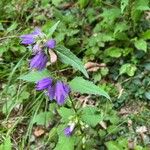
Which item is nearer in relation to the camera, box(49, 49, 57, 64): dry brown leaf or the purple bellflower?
box(49, 49, 57, 64): dry brown leaf

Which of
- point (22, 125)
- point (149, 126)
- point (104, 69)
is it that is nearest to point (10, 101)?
point (22, 125)

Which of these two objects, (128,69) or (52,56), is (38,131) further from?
(52,56)

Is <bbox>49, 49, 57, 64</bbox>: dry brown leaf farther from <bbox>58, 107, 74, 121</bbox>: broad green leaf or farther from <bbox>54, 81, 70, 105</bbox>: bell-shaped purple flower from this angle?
<bbox>58, 107, 74, 121</bbox>: broad green leaf

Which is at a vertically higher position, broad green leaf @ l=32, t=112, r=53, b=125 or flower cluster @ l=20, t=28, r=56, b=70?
flower cluster @ l=20, t=28, r=56, b=70

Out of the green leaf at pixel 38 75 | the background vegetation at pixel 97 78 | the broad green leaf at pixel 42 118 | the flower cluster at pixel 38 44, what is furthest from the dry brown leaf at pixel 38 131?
the flower cluster at pixel 38 44

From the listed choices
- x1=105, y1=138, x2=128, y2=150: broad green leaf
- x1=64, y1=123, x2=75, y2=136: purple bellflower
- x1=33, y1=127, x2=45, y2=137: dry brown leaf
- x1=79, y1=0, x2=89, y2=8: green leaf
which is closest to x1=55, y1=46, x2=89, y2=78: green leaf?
x1=64, y1=123, x2=75, y2=136: purple bellflower

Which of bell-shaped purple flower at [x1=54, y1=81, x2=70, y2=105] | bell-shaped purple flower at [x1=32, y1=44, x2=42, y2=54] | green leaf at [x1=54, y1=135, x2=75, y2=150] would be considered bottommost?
green leaf at [x1=54, y1=135, x2=75, y2=150]

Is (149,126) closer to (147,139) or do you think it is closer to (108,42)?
(147,139)
